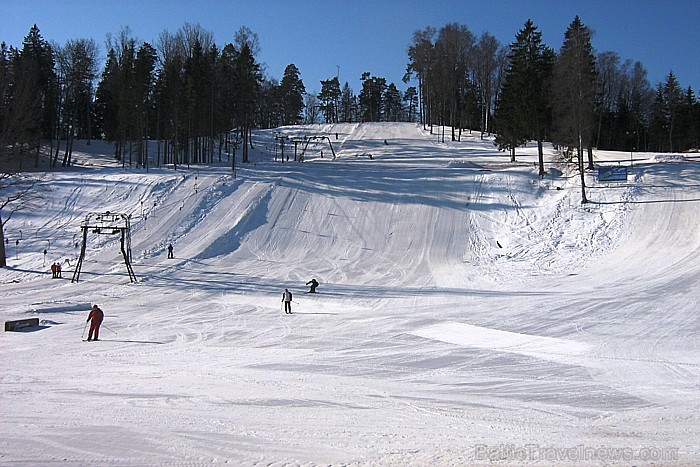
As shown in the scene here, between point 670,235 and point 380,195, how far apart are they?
1974 centimetres

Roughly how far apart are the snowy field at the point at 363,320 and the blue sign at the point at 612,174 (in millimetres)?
689

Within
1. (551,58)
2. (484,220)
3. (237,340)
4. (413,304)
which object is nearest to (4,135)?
(237,340)

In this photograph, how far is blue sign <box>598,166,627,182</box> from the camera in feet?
123

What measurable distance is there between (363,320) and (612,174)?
1060 inches

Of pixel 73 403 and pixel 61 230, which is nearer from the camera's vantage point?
pixel 73 403

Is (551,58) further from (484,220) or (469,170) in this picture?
(484,220)

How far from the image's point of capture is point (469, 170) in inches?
1827

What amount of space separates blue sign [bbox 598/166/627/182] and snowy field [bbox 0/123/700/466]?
2.26 ft

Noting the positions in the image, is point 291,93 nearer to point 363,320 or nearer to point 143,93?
point 143,93

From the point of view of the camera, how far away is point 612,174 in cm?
3788

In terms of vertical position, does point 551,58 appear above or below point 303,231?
above

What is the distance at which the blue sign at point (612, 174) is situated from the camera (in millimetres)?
37344

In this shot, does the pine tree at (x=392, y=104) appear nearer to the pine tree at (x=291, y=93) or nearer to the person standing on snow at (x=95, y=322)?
the pine tree at (x=291, y=93)

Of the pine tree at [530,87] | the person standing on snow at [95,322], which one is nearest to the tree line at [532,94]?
the pine tree at [530,87]
